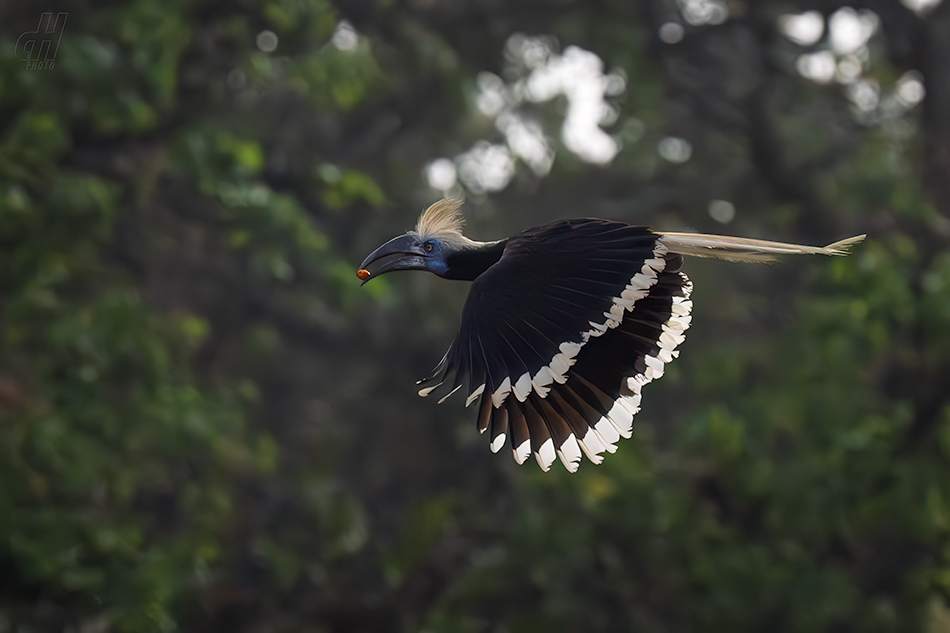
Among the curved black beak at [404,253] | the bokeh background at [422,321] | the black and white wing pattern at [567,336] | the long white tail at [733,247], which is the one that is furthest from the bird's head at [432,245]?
the bokeh background at [422,321]

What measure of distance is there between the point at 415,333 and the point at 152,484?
1.97m

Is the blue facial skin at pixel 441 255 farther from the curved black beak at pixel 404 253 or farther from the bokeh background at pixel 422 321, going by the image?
the bokeh background at pixel 422 321

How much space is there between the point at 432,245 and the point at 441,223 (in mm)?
87

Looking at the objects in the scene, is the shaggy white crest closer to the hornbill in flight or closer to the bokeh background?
the hornbill in flight

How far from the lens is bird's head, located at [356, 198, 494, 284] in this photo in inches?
113

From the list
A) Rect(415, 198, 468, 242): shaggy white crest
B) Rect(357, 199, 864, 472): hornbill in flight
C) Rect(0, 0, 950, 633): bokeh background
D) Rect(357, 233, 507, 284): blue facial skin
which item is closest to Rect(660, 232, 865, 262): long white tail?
Rect(357, 199, 864, 472): hornbill in flight

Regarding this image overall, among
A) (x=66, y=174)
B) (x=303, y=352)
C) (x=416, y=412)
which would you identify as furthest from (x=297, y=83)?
(x=416, y=412)

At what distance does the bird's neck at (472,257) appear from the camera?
2.94 m

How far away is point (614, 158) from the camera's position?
7613 mm

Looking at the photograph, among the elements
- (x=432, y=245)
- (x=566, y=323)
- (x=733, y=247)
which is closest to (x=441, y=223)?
(x=432, y=245)

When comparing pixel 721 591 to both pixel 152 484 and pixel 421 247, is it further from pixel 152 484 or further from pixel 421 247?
pixel 421 247

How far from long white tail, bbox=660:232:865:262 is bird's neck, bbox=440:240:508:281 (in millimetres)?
519

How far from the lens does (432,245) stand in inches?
115

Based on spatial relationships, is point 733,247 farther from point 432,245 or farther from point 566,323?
point 432,245
